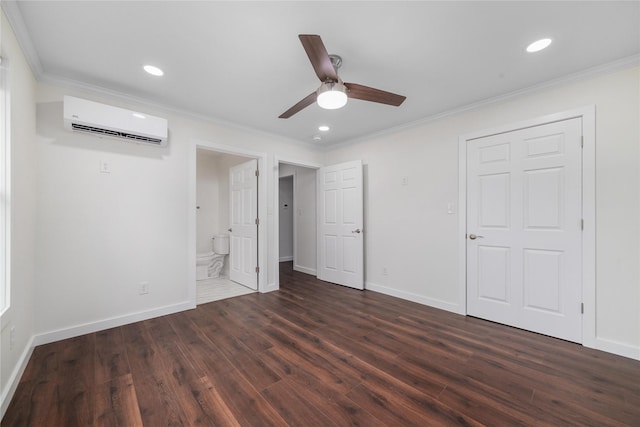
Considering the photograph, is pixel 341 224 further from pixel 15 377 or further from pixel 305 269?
pixel 15 377

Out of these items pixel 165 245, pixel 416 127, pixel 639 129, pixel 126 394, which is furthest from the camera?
pixel 416 127

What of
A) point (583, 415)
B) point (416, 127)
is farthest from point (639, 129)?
point (583, 415)

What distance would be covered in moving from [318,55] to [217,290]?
11.8ft

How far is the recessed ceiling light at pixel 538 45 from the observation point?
1.90 m

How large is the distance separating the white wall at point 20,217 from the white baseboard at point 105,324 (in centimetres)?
15

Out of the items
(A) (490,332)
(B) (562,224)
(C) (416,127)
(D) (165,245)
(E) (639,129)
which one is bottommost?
(A) (490,332)

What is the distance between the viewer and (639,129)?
2.09m

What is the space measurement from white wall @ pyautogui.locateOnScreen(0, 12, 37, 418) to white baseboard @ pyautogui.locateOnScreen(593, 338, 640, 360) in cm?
432

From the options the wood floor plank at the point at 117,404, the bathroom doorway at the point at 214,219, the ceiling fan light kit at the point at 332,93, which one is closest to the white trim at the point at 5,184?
the wood floor plank at the point at 117,404

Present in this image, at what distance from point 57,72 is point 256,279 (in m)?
3.15

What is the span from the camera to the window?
1.64 meters

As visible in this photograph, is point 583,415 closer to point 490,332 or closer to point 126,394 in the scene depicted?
point 490,332

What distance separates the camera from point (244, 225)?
13.9ft

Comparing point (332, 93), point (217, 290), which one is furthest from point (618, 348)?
point (217, 290)
